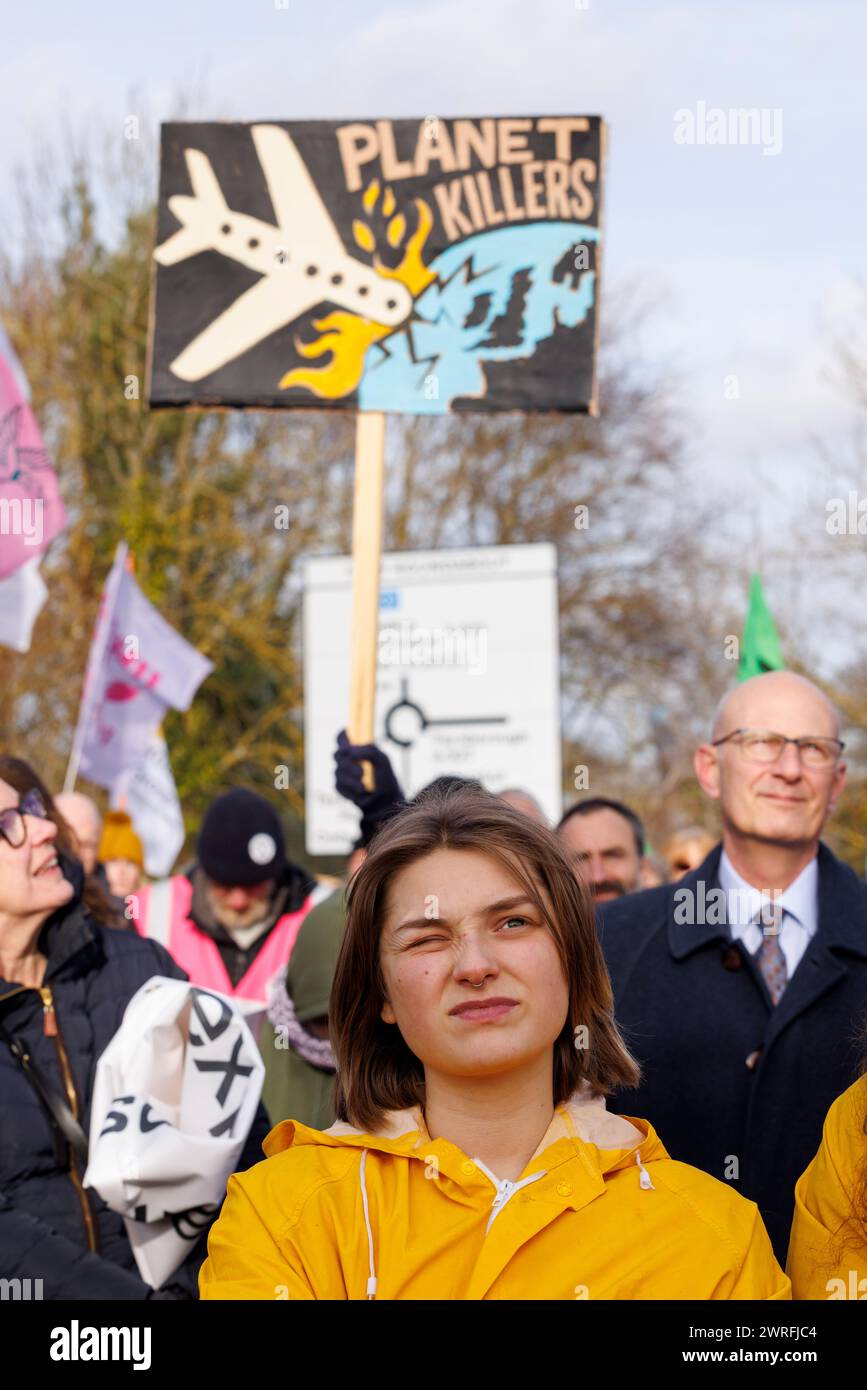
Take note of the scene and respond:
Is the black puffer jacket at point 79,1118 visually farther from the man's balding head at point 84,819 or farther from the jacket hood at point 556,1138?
the man's balding head at point 84,819

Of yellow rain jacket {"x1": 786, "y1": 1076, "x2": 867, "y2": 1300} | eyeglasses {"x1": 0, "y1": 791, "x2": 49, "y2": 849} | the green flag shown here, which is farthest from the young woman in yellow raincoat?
the green flag

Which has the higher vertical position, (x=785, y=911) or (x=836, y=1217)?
(x=785, y=911)

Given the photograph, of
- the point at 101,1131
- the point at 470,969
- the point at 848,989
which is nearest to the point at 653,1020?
the point at 848,989

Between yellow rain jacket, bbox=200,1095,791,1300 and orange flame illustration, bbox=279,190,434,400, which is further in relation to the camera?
orange flame illustration, bbox=279,190,434,400

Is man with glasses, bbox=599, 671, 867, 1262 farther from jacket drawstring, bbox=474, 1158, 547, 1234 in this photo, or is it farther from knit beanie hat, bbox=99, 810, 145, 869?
knit beanie hat, bbox=99, 810, 145, 869

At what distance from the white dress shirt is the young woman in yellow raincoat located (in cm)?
119

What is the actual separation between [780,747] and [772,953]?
448 millimetres

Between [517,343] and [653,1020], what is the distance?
7.35 ft

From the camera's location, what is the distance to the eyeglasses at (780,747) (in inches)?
145

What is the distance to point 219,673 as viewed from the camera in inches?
798

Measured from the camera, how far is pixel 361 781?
4.47 m

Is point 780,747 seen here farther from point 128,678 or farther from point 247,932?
point 128,678

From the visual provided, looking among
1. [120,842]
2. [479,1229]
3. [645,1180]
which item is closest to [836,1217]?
[645,1180]

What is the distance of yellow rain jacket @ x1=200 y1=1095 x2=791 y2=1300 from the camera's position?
214 cm
